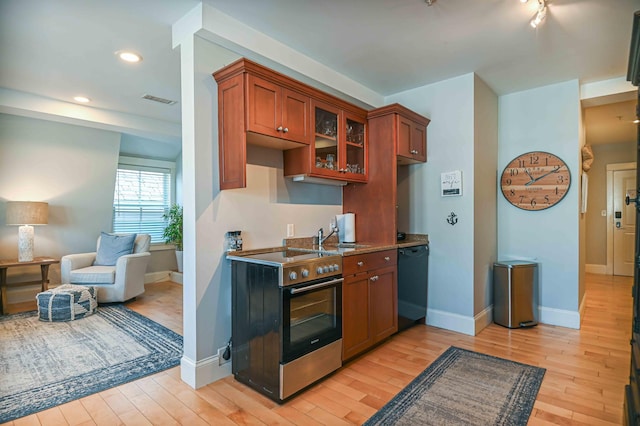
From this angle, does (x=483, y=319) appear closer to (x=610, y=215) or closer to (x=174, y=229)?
(x=610, y=215)

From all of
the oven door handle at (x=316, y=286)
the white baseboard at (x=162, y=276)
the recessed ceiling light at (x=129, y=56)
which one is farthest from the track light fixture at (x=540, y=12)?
the white baseboard at (x=162, y=276)

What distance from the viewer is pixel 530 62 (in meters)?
3.29

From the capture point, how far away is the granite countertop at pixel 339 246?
8.98 ft

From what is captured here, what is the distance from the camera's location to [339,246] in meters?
3.28

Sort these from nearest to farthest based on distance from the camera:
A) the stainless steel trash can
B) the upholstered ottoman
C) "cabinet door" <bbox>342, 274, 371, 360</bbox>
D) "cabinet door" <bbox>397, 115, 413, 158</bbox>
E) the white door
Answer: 1. "cabinet door" <bbox>342, 274, 371, 360</bbox>
2. "cabinet door" <bbox>397, 115, 413, 158</bbox>
3. the stainless steel trash can
4. the upholstered ottoman
5. the white door

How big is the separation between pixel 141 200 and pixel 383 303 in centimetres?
515

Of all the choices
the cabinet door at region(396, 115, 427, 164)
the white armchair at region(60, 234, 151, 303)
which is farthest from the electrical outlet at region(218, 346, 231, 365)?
the white armchair at region(60, 234, 151, 303)

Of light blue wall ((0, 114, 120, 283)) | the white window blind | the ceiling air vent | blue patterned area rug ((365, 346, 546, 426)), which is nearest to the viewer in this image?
blue patterned area rug ((365, 346, 546, 426))

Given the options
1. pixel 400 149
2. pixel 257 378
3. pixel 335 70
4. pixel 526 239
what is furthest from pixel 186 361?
pixel 526 239

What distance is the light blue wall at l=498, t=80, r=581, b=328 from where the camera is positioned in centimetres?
375

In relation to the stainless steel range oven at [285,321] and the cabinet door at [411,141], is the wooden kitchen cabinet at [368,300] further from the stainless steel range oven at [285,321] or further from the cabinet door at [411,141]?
the cabinet door at [411,141]

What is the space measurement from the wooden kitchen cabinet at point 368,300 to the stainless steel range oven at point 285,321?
127mm

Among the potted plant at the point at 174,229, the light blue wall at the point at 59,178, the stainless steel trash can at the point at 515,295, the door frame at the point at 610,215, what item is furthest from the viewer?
the door frame at the point at 610,215

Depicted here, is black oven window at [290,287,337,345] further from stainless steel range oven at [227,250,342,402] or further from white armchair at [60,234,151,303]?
white armchair at [60,234,151,303]
